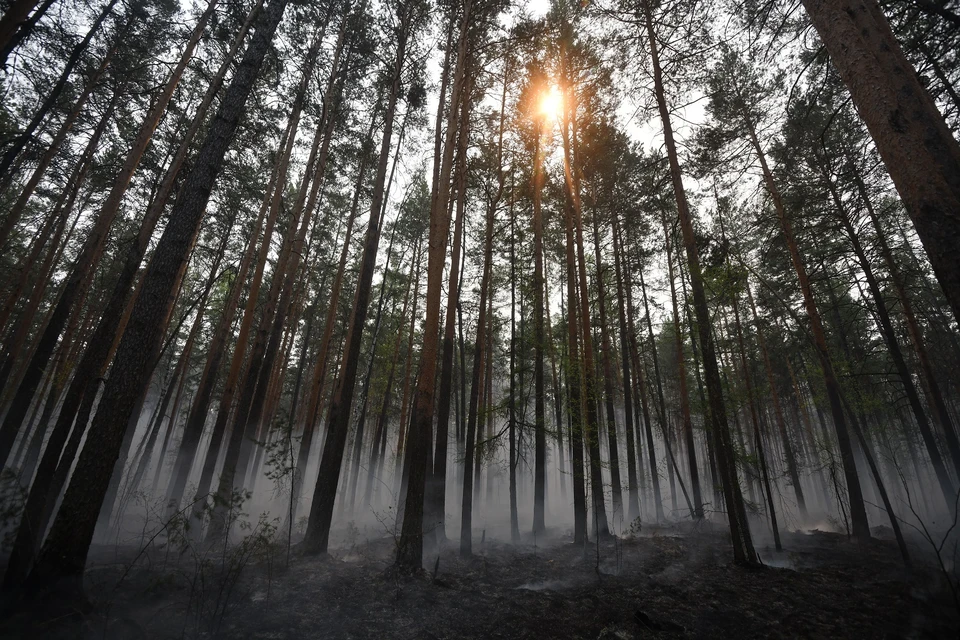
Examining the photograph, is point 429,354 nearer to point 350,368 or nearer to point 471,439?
point 350,368

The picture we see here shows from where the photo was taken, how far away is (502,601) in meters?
5.87

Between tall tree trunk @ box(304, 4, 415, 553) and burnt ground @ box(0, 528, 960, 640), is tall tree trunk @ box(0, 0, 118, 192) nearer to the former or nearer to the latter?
tall tree trunk @ box(304, 4, 415, 553)

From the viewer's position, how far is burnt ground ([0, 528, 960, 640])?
4285 mm

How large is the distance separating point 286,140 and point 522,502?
34.5 metres

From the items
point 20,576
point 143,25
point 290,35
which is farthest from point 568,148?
point 20,576

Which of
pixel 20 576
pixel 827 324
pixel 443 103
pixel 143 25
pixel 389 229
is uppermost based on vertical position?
pixel 143 25

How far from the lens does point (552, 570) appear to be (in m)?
8.23

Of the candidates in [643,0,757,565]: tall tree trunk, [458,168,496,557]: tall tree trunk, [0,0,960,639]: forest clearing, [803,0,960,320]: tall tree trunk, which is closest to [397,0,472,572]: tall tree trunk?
[0,0,960,639]: forest clearing

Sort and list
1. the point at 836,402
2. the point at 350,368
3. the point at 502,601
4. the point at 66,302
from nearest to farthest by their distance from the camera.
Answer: the point at 502,601
the point at 66,302
the point at 350,368
the point at 836,402

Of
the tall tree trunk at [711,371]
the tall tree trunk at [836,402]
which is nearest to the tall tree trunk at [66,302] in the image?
the tall tree trunk at [711,371]

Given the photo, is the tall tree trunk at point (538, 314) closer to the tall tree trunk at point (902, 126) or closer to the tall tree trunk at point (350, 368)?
the tall tree trunk at point (350, 368)

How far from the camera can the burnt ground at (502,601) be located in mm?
4285

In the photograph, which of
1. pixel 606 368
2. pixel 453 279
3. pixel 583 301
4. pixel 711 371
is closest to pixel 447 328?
pixel 453 279

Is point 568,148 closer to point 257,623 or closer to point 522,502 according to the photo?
point 257,623
